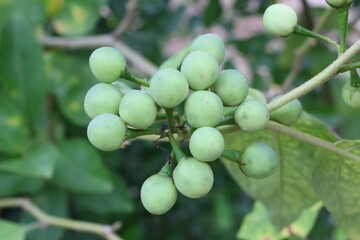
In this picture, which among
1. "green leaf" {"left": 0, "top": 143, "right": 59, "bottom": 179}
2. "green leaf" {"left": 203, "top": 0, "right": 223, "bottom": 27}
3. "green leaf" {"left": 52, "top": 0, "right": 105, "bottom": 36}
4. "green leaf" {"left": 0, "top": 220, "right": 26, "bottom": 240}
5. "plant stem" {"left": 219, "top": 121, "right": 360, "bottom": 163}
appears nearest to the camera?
"plant stem" {"left": 219, "top": 121, "right": 360, "bottom": 163}

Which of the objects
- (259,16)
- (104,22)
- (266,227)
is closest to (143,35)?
(104,22)

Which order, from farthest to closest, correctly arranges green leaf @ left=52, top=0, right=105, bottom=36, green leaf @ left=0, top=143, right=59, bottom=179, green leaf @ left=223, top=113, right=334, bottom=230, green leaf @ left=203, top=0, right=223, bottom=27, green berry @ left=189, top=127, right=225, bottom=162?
green leaf @ left=203, top=0, right=223, bottom=27, green leaf @ left=52, top=0, right=105, bottom=36, green leaf @ left=0, top=143, right=59, bottom=179, green leaf @ left=223, top=113, right=334, bottom=230, green berry @ left=189, top=127, right=225, bottom=162

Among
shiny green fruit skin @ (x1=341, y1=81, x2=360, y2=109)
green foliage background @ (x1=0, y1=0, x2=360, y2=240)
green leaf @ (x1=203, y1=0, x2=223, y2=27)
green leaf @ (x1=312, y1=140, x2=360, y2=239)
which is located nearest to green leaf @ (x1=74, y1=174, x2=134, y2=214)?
green foliage background @ (x1=0, y1=0, x2=360, y2=240)

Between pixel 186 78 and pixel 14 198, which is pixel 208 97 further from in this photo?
pixel 14 198

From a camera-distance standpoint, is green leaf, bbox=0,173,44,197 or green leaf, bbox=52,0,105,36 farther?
green leaf, bbox=52,0,105,36

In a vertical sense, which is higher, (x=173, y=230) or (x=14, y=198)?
(x=14, y=198)

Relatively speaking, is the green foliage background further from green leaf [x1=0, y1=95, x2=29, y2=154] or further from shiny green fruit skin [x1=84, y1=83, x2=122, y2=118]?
shiny green fruit skin [x1=84, y1=83, x2=122, y2=118]

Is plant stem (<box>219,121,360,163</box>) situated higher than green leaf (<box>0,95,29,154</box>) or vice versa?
plant stem (<box>219,121,360,163</box>)
